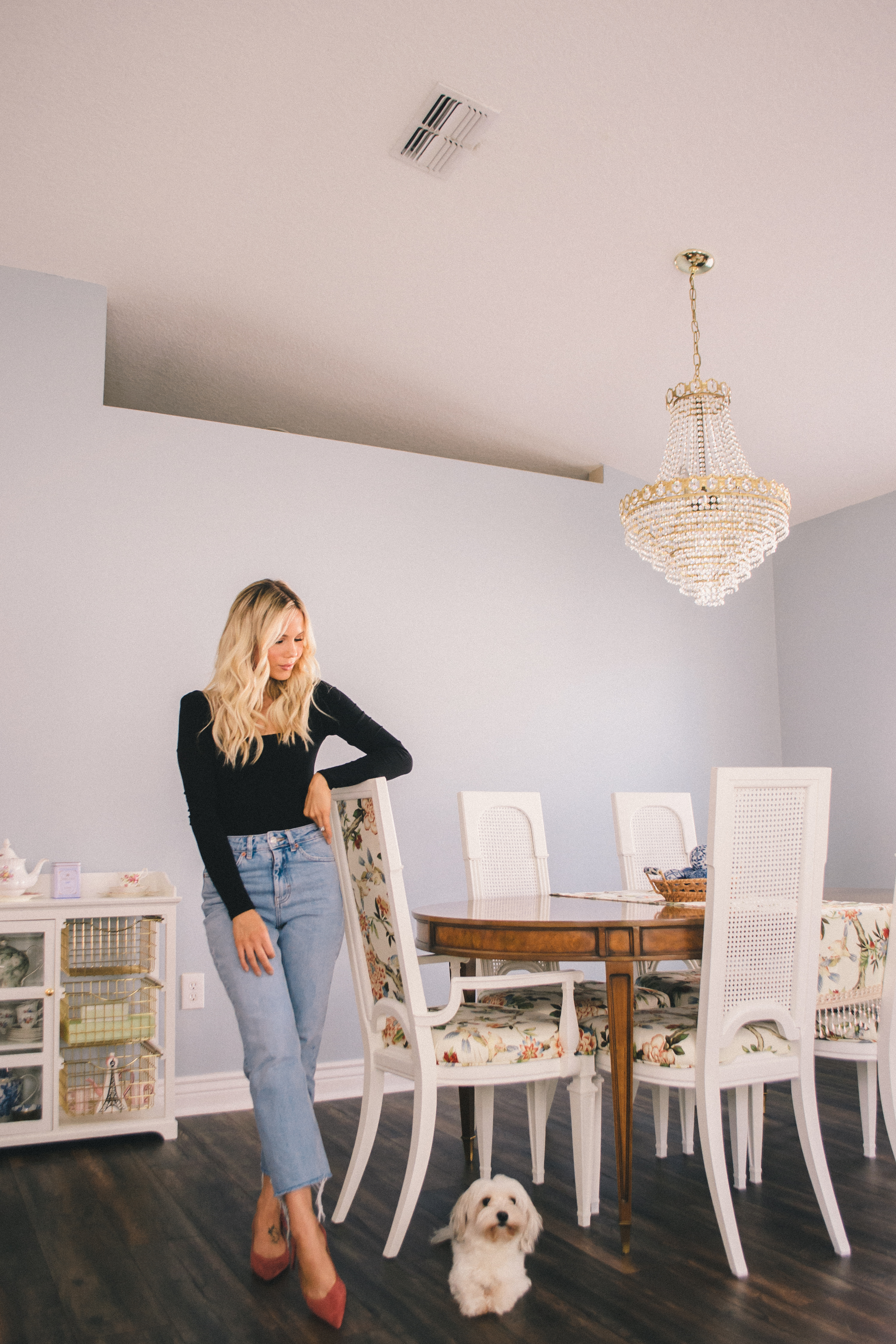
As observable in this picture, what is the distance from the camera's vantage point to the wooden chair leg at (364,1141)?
7.11 feet

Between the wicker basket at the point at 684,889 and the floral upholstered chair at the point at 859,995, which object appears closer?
the floral upholstered chair at the point at 859,995

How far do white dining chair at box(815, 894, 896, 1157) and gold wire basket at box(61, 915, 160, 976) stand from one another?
1984 mm

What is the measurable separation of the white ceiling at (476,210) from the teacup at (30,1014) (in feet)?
7.67

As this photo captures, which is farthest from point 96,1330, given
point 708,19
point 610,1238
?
point 708,19

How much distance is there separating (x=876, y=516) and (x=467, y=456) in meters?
1.94

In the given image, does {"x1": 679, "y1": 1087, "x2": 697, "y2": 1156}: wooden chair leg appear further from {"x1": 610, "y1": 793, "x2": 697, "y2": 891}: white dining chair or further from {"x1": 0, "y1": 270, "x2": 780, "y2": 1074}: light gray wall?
{"x1": 0, "y1": 270, "x2": 780, "y2": 1074}: light gray wall

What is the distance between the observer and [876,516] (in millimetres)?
4516

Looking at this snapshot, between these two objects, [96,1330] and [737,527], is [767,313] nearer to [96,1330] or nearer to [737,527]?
[737,527]

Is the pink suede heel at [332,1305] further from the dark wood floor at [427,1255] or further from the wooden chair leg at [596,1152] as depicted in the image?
the wooden chair leg at [596,1152]

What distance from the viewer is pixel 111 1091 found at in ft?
9.70

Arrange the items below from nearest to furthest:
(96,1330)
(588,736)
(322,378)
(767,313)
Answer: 1. (96,1330)
2. (767,313)
3. (322,378)
4. (588,736)

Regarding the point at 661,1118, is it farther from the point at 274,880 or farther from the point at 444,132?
the point at 444,132

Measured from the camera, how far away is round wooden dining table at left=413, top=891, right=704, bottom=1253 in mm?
2078

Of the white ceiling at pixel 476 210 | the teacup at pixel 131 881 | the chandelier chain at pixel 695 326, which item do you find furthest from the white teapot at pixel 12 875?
the chandelier chain at pixel 695 326
